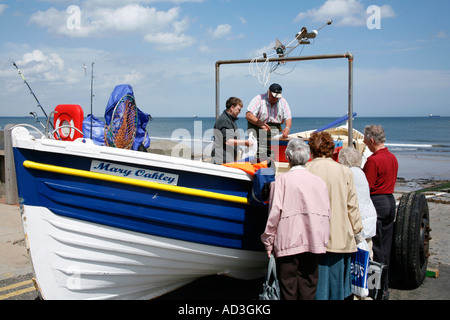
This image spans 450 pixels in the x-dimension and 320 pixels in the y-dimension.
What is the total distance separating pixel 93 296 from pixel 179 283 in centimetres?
83

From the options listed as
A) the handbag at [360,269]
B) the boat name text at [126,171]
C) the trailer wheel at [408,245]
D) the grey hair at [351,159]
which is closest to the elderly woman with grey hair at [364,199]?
the grey hair at [351,159]

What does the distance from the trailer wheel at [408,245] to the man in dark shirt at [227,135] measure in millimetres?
1884

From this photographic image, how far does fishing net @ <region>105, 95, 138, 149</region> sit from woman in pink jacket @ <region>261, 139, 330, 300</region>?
5.20ft

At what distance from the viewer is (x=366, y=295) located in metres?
3.71

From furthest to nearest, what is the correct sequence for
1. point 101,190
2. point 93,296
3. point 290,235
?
point 93,296 < point 101,190 < point 290,235

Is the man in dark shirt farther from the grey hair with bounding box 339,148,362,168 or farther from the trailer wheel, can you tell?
the trailer wheel

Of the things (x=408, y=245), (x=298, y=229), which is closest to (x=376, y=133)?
(x=408, y=245)

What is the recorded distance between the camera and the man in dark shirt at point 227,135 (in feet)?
15.1

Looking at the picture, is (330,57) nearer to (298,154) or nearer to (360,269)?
(298,154)

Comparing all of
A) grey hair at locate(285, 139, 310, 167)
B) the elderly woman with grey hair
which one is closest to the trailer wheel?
the elderly woman with grey hair

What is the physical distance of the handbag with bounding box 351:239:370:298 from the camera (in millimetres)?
3645
